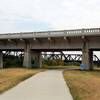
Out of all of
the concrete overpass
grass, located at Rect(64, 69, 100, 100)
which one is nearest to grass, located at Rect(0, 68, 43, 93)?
grass, located at Rect(64, 69, 100, 100)

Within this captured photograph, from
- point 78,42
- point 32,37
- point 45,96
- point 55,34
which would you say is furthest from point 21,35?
point 45,96

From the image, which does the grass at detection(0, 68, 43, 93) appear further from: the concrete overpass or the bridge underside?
the bridge underside

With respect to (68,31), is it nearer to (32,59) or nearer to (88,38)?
(88,38)

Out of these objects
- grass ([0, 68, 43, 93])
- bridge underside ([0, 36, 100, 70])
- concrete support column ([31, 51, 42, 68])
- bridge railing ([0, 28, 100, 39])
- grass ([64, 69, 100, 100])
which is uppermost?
bridge railing ([0, 28, 100, 39])

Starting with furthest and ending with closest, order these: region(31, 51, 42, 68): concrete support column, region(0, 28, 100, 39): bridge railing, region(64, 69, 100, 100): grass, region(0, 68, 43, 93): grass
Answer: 1. region(31, 51, 42, 68): concrete support column
2. region(0, 28, 100, 39): bridge railing
3. region(0, 68, 43, 93): grass
4. region(64, 69, 100, 100): grass

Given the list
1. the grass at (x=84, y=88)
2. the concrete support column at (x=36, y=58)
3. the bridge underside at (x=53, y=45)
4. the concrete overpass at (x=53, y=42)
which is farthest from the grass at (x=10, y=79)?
the concrete support column at (x=36, y=58)

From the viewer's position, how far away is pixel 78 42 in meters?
49.9

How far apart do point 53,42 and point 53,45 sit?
1.73ft

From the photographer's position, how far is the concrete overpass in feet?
157

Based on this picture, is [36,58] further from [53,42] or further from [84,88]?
[84,88]

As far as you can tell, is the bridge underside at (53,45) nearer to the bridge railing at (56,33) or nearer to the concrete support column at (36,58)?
the concrete support column at (36,58)

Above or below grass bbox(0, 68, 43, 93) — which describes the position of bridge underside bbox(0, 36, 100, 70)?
above

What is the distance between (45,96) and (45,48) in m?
38.8

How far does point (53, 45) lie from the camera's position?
52.7 m
